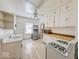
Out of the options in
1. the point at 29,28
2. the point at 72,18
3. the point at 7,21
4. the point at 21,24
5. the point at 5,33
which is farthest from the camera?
the point at 29,28

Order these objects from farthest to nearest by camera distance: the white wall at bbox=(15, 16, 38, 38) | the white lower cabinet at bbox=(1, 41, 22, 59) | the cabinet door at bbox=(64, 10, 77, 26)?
the white wall at bbox=(15, 16, 38, 38) < the white lower cabinet at bbox=(1, 41, 22, 59) < the cabinet door at bbox=(64, 10, 77, 26)

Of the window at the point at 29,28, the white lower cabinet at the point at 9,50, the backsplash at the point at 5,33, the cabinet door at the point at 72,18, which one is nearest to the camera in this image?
the cabinet door at the point at 72,18

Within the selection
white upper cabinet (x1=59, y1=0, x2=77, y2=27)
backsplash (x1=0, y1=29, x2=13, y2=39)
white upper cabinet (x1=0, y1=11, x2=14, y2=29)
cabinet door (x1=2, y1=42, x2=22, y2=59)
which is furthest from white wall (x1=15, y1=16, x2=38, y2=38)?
white upper cabinet (x1=59, y1=0, x2=77, y2=27)

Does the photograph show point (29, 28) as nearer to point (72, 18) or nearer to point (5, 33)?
point (5, 33)

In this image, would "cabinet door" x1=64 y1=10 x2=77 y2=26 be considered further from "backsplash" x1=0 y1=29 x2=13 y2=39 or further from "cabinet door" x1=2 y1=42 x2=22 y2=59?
A: "cabinet door" x1=2 y1=42 x2=22 y2=59

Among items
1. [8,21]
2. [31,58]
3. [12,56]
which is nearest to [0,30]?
[8,21]

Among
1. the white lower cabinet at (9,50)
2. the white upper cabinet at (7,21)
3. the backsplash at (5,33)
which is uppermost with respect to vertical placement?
the white upper cabinet at (7,21)

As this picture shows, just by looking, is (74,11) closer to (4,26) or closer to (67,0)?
Answer: (67,0)

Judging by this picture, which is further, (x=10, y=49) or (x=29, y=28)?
(x=29, y=28)

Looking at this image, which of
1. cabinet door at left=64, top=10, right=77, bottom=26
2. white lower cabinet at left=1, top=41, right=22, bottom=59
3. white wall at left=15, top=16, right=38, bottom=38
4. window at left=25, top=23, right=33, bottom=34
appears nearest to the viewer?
cabinet door at left=64, top=10, right=77, bottom=26

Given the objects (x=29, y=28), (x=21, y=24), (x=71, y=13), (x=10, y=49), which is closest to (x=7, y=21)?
(x=10, y=49)

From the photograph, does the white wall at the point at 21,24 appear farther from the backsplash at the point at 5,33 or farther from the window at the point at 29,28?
the backsplash at the point at 5,33

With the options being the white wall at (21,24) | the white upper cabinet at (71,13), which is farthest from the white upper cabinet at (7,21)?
the white wall at (21,24)

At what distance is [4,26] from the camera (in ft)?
5.66
